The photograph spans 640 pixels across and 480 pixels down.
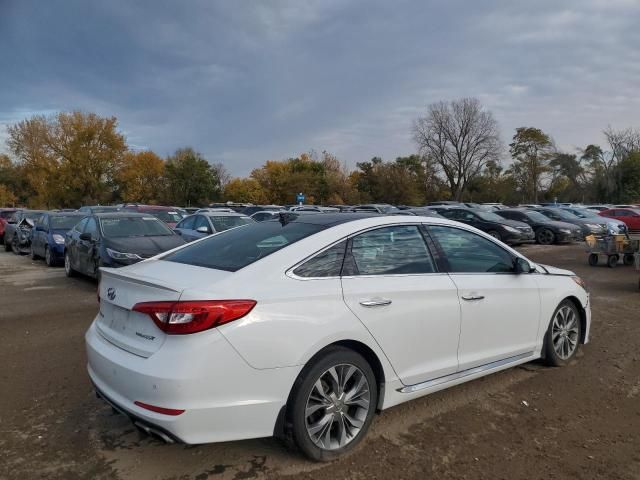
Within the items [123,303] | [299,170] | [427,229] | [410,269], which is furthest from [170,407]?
[299,170]

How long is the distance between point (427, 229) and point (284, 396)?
1813 millimetres

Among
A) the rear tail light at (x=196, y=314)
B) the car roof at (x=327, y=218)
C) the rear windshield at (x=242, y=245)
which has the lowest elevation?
the rear tail light at (x=196, y=314)

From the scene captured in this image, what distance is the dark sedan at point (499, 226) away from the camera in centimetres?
1930

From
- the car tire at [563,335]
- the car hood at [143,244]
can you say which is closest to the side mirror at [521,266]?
the car tire at [563,335]

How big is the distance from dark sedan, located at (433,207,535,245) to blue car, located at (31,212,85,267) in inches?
518

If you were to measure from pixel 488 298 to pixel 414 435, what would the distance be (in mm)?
1248

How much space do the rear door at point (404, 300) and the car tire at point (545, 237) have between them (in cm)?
1868

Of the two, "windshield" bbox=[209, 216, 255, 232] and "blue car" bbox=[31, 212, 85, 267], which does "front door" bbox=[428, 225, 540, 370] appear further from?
"blue car" bbox=[31, 212, 85, 267]

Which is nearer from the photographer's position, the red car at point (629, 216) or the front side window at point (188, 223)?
the front side window at point (188, 223)

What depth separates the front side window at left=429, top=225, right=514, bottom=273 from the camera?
13.3 ft

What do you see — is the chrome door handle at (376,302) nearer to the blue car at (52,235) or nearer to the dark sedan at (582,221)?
the blue car at (52,235)

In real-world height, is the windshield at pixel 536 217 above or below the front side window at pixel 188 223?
above

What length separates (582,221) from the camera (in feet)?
72.7

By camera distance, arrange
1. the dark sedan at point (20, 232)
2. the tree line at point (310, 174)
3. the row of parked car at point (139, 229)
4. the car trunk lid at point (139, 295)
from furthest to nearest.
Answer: the tree line at point (310, 174), the dark sedan at point (20, 232), the row of parked car at point (139, 229), the car trunk lid at point (139, 295)
